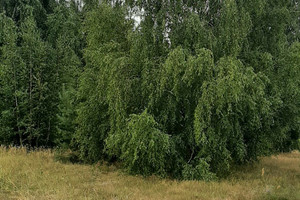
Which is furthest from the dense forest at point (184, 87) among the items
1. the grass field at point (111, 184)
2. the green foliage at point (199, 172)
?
the grass field at point (111, 184)

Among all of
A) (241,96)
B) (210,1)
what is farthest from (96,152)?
(210,1)

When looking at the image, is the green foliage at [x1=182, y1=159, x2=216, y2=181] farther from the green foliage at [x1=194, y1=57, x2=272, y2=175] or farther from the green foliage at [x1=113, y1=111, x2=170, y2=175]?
the green foliage at [x1=113, y1=111, x2=170, y2=175]

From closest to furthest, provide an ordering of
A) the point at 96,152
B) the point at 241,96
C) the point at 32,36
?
1. the point at 241,96
2. the point at 96,152
3. the point at 32,36

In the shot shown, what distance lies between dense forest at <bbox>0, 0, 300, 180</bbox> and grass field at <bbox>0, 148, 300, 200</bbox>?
60 cm

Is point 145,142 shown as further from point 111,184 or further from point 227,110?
point 227,110

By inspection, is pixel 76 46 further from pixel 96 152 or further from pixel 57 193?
pixel 57 193

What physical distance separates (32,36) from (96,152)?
6.90 m

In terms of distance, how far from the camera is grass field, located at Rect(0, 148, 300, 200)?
6.95 meters

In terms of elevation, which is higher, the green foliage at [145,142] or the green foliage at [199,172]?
the green foliage at [145,142]

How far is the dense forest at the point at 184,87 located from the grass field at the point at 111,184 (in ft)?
1.95

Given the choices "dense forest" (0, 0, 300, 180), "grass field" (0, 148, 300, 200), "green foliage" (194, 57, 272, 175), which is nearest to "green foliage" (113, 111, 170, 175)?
"dense forest" (0, 0, 300, 180)

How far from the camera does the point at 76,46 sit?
18.3 metres

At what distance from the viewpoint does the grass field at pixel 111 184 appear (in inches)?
274

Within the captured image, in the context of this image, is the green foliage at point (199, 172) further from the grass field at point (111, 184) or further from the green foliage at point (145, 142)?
the green foliage at point (145, 142)
